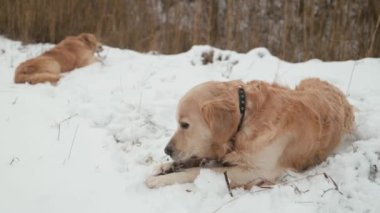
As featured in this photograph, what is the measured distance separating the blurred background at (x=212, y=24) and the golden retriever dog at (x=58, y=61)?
2.69 feet

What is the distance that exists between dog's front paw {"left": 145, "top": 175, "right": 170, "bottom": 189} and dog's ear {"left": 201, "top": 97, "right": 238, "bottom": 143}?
439mm

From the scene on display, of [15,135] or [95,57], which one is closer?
[15,135]

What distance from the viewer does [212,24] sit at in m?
6.84

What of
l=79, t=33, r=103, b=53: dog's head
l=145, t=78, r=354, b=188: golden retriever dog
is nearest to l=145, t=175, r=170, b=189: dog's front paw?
l=145, t=78, r=354, b=188: golden retriever dog

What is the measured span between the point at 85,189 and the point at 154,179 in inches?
16.7

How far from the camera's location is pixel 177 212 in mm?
2361

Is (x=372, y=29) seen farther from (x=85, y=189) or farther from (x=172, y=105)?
(x=85, y=189)

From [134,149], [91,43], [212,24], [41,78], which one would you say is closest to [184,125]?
[134,149]

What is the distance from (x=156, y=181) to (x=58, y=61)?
3.96 meters

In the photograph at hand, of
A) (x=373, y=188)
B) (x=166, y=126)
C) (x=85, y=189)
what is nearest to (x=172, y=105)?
(x=166, y=126)

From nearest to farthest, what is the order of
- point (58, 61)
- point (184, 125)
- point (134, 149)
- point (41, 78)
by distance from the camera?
point (184, 125)
point (134, 149)
point (41, 78)
point (58, 61)

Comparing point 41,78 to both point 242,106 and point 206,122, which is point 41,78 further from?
point 242,106

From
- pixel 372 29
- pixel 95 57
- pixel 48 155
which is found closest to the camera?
pixel 48 155

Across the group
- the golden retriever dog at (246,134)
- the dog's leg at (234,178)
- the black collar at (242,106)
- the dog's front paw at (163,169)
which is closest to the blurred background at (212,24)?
the golden retriever dog at (246,134)
